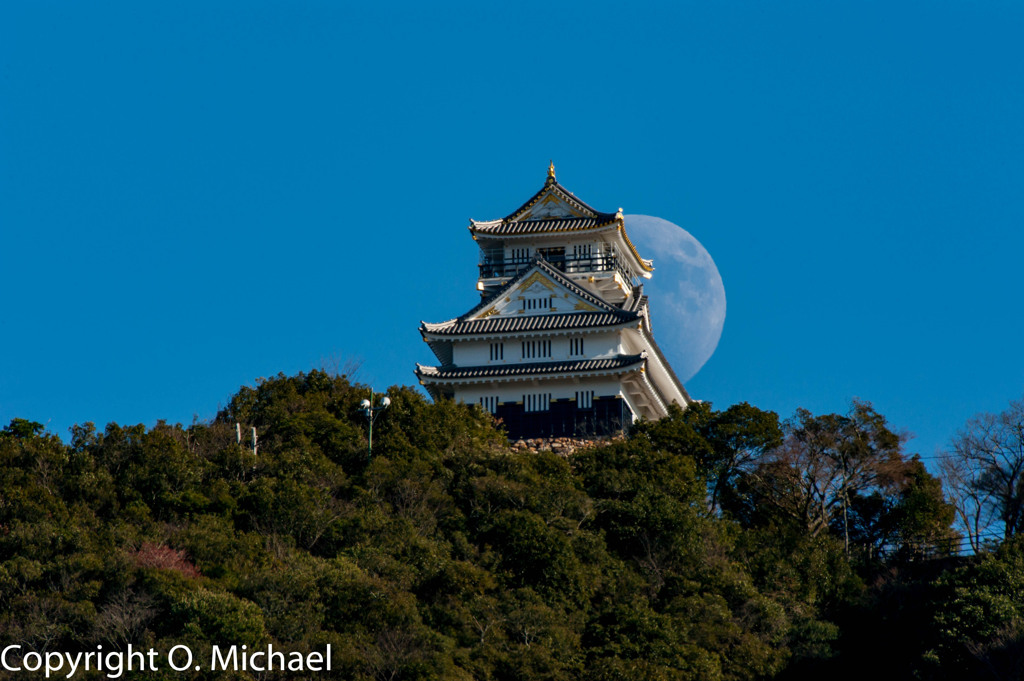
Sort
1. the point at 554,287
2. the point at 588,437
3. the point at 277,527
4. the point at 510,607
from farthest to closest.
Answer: the point at 554,287, the point at 588,437, the point at 277,527, the point at 510,607

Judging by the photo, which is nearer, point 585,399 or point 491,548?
point 491,548

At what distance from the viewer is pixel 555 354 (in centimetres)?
6244

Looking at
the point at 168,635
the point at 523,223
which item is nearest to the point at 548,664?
the point at 168,635

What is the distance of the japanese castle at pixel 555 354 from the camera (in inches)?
2394

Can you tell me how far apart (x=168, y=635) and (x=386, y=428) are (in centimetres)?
1479

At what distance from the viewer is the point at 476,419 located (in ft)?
186

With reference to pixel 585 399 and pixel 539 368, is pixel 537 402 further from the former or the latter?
pixel 585 399

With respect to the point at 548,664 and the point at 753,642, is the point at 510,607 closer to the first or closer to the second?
the point at 548,664

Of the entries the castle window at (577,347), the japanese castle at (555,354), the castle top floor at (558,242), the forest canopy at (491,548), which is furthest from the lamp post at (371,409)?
the castle top floor at (558,242)

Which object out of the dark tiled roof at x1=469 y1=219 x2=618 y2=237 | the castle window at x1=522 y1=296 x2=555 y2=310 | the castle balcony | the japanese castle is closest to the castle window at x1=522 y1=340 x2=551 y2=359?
the japanese castle

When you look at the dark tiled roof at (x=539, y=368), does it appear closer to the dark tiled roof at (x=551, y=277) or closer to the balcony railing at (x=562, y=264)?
the dark tiled roof at (x=551, y=277)

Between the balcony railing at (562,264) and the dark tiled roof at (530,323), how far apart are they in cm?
523

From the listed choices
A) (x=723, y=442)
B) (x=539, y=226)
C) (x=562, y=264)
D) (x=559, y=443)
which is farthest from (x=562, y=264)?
(x=723, y=442)

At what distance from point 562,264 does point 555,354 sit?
7.48m
